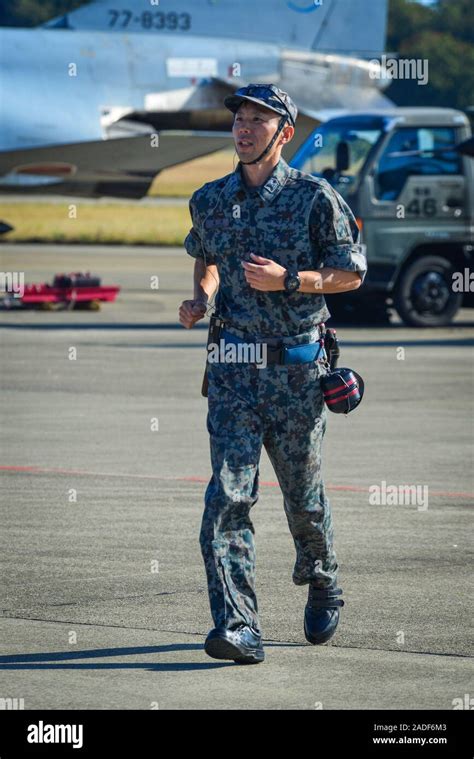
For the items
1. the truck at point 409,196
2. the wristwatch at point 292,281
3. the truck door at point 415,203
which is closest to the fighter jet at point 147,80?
the truck at point 409,196

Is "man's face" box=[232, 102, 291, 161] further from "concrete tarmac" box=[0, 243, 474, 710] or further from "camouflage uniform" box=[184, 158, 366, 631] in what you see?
"concrete tarmac" box=[0, 243, 474, 710]

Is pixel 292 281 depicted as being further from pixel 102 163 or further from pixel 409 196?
pixel 102 163

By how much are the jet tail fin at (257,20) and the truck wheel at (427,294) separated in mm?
13929

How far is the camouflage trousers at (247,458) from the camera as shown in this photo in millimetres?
5387

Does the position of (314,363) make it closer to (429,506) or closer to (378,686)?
(378,686)

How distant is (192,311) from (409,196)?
14.8 meters

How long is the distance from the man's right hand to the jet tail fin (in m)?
27.6

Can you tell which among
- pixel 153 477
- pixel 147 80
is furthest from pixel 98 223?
pixel 153 477

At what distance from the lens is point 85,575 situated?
6.88 metres

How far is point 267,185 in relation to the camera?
548 cm

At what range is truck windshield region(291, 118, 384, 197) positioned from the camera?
19906 millimetres

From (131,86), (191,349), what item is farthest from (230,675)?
(131,86)

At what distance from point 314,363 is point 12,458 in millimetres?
5136

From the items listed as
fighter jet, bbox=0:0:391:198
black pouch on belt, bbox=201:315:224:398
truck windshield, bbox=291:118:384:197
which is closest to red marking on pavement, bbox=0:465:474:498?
black pouch on belt, bbox=201:315:224:398
